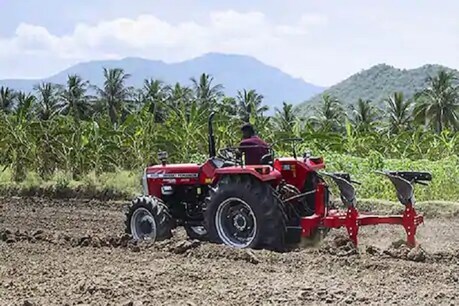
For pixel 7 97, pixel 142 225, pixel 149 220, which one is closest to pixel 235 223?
pixel 149 220

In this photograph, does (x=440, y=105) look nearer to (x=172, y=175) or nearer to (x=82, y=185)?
(x=82, y=185)

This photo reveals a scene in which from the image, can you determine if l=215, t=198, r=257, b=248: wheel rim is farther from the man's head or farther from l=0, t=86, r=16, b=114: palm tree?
l=0, t=86, r=16, b=114: palm tree

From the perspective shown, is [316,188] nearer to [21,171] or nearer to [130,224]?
[130,224]

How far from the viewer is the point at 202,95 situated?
60.2 m

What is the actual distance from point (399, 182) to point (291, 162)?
4.10 ft

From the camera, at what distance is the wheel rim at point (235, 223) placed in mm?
8125

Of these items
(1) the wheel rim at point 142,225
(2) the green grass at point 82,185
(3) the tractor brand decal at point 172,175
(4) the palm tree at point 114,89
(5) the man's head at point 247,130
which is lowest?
(1) the wheel rim at point 142,225

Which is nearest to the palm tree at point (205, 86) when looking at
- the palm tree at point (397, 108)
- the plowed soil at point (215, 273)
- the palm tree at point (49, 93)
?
Answer: the palm tree at point (49, 93)

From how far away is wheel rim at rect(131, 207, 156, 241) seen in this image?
8.92 m

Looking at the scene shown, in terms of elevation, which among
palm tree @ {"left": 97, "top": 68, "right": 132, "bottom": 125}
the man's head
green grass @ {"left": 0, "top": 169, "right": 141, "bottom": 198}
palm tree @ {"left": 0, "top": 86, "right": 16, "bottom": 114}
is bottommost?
green grass @ {"left": 0, "top": 169, "right": 141, "bottom": 198}

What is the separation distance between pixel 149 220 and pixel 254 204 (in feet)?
5.37

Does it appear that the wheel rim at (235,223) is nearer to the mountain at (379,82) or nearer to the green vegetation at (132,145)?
the green vegetation at (132,145)

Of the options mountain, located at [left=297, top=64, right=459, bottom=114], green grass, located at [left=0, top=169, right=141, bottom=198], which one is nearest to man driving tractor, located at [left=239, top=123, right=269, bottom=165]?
green grass, located at [left=0, top=169, right=141, bottom=198]

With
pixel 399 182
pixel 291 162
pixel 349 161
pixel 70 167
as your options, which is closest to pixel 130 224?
pixel 291 162
